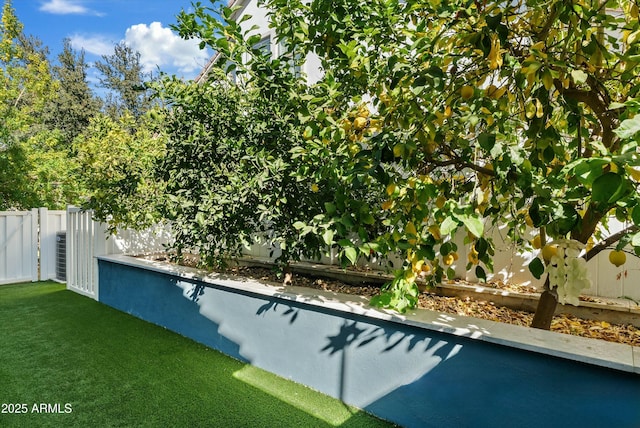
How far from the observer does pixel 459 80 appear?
6.79ft

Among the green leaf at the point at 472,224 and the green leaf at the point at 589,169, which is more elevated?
the green leaf at the point at 589,169

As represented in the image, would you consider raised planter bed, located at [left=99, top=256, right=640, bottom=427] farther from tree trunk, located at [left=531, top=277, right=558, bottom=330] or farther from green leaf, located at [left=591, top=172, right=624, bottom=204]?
green leaf, located at [left=591, top=172, right=624, bottom=204]

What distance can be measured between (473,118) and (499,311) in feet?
5.78

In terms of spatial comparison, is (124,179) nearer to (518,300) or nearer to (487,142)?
(487,142)

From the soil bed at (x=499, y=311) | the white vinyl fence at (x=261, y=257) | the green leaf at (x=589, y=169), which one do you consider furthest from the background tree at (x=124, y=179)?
the green leaf at (x=589, y=169)

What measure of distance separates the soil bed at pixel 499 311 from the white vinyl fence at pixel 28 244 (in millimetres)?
6131

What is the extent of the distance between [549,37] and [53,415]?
13.5 ft

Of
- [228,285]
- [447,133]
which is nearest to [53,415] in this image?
[228,285]

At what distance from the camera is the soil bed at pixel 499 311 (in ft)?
8.18

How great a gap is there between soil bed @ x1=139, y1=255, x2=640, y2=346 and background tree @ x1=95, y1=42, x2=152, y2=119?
69.1ft

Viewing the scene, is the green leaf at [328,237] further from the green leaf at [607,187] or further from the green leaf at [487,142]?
the green leaf at [607,187]

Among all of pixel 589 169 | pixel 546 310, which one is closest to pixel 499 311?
pixel 546 310

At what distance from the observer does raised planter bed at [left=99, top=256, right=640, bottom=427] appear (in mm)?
1897

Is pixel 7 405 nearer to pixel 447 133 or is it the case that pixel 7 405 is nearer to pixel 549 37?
pixel 447 133
